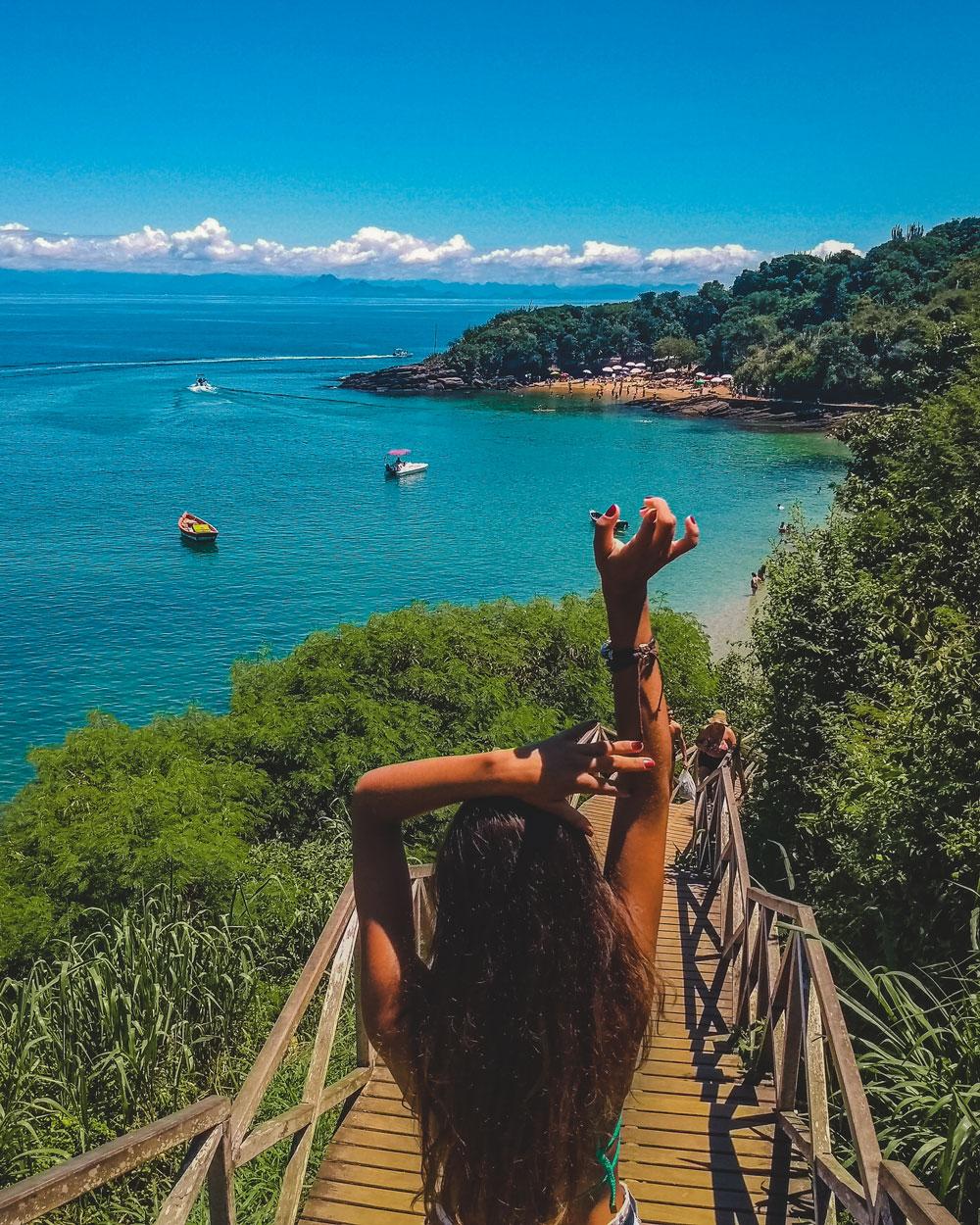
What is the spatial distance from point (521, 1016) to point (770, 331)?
109529 millimetres

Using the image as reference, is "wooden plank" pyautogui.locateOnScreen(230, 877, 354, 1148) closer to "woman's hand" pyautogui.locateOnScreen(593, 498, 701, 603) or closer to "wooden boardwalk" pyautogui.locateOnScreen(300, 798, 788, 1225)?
"wooden boardwalk" pyautogui.locateOnScreen(300, 798, 788, 1225)

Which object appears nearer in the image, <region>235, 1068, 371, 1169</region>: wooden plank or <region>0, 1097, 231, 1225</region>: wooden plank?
<region>0, 1097, 231, 1225</region>: wooden plank

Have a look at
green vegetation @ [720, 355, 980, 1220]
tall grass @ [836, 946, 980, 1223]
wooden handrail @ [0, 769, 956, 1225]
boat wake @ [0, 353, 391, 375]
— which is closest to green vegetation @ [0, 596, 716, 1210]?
wooden handrail @ [0, 769, 956, 1225]

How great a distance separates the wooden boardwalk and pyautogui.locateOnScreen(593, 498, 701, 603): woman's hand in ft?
7.50

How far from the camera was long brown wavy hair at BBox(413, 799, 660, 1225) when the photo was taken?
1.63 metres

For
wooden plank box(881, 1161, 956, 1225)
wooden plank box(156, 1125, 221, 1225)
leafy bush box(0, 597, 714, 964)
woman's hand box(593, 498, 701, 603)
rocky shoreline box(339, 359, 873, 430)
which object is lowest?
leafy bush box(0, 597, 714, 964)

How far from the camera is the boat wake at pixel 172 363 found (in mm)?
108438

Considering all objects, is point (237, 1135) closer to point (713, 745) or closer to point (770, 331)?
point (713, 745)

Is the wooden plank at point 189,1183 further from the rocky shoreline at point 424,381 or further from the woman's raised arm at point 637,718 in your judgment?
the rocky shoreline at point 424,381

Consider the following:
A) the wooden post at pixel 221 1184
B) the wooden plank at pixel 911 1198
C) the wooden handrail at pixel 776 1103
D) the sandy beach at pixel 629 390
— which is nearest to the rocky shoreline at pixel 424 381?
the sandy beach at pixel 629 390

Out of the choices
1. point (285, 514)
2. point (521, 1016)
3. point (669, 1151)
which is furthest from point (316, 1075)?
point (285, 514)

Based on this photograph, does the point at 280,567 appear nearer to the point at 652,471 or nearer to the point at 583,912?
the point at 652,471

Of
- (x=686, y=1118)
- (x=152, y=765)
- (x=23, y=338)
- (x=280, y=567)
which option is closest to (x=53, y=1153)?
(x=686, y=1118)

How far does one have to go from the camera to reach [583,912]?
1.66m
